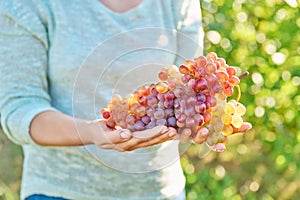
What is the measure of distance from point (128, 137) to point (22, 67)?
12.7 inches

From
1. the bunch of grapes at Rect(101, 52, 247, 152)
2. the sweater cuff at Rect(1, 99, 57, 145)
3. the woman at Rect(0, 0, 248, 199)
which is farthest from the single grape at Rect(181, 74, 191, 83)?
the sweater cuff at Rect(1, 99, 57, 145)

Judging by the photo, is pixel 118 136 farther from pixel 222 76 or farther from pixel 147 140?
pixel 222 76

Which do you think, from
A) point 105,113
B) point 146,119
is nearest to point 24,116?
point 105,113

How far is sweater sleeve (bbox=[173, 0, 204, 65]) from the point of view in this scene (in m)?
2.08

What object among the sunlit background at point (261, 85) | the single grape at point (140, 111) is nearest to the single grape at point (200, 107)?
the single grape at point (140, 111)

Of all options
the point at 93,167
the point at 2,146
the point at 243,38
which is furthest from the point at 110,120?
the point at 2,146

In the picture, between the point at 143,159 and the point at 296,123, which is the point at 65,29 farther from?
the point at 296,123

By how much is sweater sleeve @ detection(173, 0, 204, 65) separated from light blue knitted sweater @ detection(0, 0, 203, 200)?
0.01 metres

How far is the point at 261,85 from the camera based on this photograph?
11.1ft

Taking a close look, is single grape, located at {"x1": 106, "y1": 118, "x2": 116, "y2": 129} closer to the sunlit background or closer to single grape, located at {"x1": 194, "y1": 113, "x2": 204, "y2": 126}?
single grape, located at {"x1": 194, "y1": 113, "x2": 204, "y2": 126}

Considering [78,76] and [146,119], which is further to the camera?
[78,76]

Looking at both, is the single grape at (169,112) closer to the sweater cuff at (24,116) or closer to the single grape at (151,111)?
the single grape at (151,111)

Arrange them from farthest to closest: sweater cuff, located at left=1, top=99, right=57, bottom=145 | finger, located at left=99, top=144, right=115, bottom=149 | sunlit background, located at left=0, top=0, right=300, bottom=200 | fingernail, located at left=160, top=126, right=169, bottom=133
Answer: sunlit background, located at left=0, top=0, right=300, bottom=200, sweater cuff, located at left=1, top=99, right=57, bottom=145, finger, located at left=99, top=144, right=115, bottom=149, fingernail, located at left=160, top=126, right=169, bottom=133

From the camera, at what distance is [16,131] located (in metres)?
2.02
